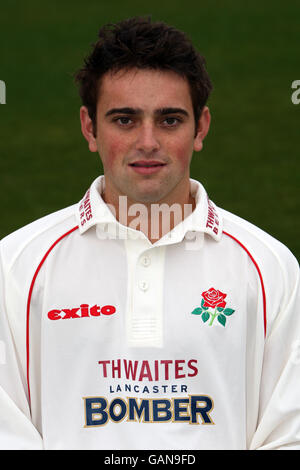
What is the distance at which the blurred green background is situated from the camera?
1040cm

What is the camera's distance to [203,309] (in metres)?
3.89

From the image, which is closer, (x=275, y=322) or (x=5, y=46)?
(x=275, y=322)

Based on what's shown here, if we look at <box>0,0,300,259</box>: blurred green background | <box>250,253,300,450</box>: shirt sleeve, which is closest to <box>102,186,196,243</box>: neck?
<box>250,253,300,450</box>: shirt sleeve

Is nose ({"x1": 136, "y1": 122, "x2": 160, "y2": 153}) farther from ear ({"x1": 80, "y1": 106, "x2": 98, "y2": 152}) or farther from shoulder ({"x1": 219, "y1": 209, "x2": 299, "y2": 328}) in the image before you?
shoulder ({"x1": 219, "y1": 209, "x2": 299, "y2": 328})

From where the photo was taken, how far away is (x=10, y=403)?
3.87m

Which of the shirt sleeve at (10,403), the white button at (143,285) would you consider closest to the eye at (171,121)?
the white button at (143,285)

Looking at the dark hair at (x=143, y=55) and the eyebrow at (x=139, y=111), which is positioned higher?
the dark hair at (x=143, y=55)

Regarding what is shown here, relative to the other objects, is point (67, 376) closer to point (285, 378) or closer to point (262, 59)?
point (285, 378)

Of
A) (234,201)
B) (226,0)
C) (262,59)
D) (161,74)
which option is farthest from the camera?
(226,0)

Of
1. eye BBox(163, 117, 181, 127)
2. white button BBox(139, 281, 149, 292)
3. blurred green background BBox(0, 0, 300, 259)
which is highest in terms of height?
blurred green background BBox(0, 0, 300, 259)

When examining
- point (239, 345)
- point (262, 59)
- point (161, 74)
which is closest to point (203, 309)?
point (239, 345)

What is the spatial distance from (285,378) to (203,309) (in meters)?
0.40

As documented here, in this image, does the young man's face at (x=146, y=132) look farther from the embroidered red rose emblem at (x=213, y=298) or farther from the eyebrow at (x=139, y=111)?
the embroidered red rose emblem at (x=213, y=298)

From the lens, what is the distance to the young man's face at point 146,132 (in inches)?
150
